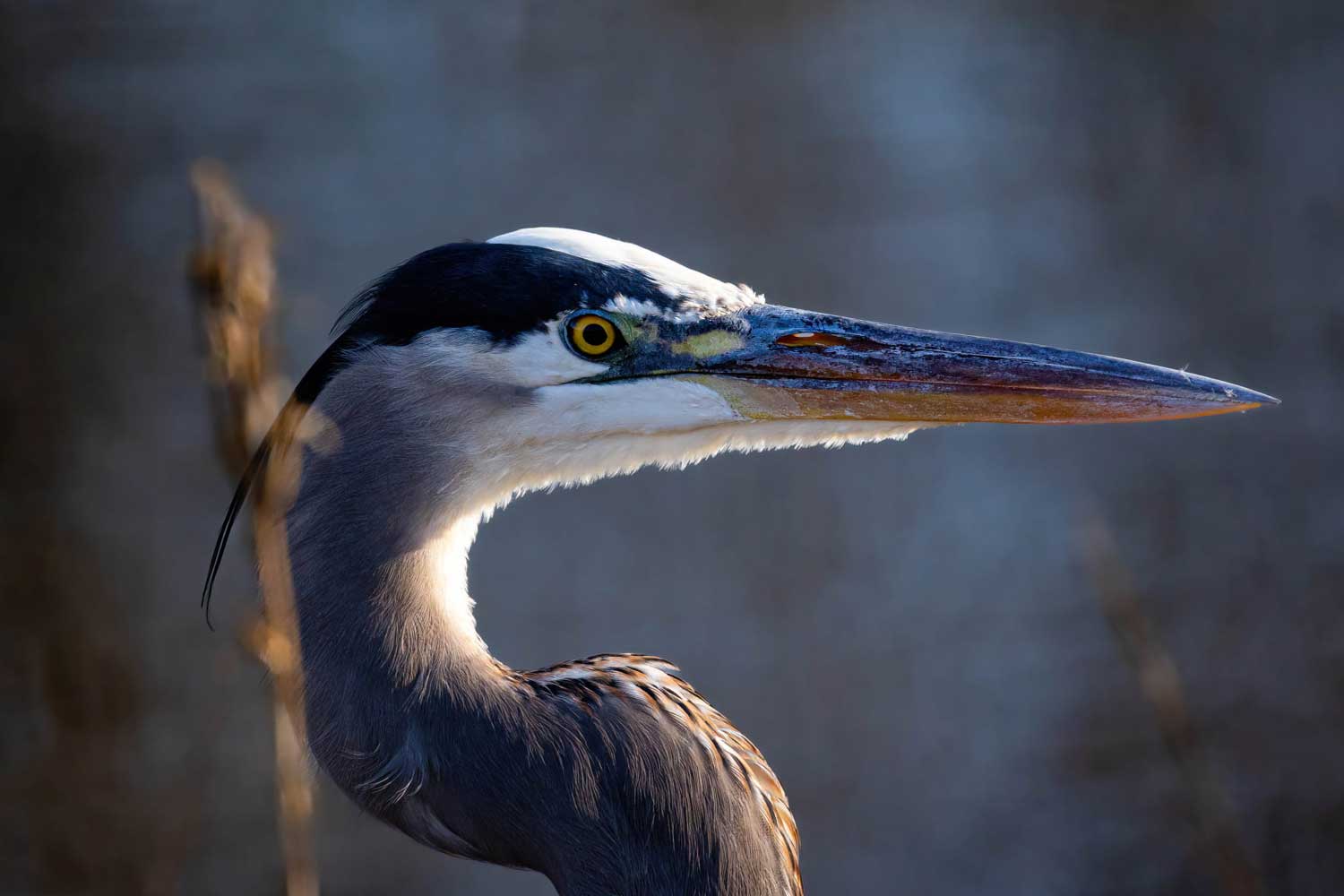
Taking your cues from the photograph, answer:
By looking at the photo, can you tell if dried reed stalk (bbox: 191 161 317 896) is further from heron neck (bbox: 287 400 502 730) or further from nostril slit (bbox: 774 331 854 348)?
nostril slit (bbox: 774 331 854 348)

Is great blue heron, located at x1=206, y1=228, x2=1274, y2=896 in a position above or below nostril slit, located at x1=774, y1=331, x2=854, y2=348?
below

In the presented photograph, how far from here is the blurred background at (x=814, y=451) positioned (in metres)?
2.78

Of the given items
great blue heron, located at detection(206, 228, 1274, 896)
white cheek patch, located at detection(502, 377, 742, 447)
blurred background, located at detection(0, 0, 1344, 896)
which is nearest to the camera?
great blue heron, located at detection(206, 228, 1274, 896)

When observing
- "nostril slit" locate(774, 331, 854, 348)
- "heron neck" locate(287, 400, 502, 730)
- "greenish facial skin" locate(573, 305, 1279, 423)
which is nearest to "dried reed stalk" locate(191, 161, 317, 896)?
"heron neck" locate(287, 400, 502, 730)

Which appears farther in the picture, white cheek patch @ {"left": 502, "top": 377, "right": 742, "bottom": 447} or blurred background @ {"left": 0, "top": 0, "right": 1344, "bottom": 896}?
blurred background @ {"left": 0, "top": 0, "right": 1344, "bottom": 896}

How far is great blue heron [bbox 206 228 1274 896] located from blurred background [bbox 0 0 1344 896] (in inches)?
54.4

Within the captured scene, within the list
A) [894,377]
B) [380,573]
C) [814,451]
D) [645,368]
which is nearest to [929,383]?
[894,377]

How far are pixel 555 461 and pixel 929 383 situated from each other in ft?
1.33

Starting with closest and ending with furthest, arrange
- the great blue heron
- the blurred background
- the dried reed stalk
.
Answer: the dried reed stalk
the great blue heron
the blurred background

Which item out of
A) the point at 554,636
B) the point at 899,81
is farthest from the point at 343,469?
the point at 899,81

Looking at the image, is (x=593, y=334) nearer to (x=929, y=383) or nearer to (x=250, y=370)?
(x=929, y=383)

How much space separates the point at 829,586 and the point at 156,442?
65.2 inches

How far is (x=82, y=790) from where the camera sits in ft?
9.17

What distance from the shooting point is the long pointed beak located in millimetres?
1265
